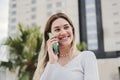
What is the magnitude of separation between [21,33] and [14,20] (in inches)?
150

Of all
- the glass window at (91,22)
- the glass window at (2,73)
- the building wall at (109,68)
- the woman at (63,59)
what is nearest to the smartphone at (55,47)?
the woman at (63,59)

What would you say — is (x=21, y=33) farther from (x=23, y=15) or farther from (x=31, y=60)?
(x=23, y=15)

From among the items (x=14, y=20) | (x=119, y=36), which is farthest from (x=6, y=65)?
(x=14, y=20)

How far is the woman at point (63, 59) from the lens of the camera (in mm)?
844

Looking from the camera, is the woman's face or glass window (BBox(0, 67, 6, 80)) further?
glass window (BBox(0, 67, 6, 80))

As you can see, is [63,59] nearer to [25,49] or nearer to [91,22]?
[25,49]

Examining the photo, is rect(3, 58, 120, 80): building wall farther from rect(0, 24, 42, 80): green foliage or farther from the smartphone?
the smartphone

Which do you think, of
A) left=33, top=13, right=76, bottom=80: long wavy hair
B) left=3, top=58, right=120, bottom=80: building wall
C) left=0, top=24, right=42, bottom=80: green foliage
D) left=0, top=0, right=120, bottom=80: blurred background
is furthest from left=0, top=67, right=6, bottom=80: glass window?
left=33, top=13, right=76, bottom=80: long wavy hair

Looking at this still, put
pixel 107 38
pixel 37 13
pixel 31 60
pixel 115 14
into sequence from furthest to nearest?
1. pixel 37 13
2. pixel 115 14
3. pixel 107 38
4. pixel 31 60

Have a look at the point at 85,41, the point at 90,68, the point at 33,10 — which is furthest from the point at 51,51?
the point at 33,10

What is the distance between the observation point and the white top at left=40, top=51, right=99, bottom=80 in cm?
83

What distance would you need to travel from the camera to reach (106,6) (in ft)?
24.5

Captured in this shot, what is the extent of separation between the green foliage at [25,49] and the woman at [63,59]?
18.4 ft

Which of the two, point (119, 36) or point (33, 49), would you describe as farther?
point (119, 36)
